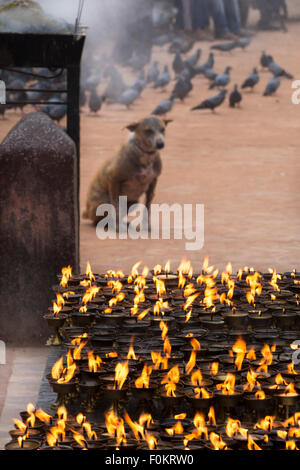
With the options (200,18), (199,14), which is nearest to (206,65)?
(199,14)

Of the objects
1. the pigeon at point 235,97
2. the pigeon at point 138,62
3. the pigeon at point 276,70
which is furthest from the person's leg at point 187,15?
the pigeon at point 235,97

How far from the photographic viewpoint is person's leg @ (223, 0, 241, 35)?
35.5 m

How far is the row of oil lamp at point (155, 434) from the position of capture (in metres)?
4.46

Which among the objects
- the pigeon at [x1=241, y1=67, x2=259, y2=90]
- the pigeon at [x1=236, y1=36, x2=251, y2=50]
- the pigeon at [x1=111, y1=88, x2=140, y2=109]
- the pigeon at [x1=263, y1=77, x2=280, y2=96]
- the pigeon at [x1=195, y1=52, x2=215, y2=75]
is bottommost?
the pigeon at [x1=111, y1=88, x2=140, y2=109]

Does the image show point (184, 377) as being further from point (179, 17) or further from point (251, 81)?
point (179, 17)

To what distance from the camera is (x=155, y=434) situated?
4.62 meters

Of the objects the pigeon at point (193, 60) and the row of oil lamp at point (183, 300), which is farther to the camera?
the pigeon at point (193, 60)

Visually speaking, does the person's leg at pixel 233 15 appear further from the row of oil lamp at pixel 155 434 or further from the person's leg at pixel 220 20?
the row of oil lamp at pixel 155 434

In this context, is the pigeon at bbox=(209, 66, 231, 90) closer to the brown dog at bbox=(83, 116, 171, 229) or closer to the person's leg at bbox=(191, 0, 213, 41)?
the person's leg at bbox=(191, 0, 213, 41)

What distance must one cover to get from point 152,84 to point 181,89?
3576mm

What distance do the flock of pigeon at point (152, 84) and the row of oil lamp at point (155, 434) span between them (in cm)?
1919

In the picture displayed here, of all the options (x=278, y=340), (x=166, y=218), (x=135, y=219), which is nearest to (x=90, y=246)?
(x=135, y=219)

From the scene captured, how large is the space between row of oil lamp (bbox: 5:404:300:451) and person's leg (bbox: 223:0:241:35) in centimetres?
3172

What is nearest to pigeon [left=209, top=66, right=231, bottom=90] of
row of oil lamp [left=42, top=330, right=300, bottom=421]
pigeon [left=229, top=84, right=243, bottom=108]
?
pigeon [left=229, top=84, right=243, bottom=108]
